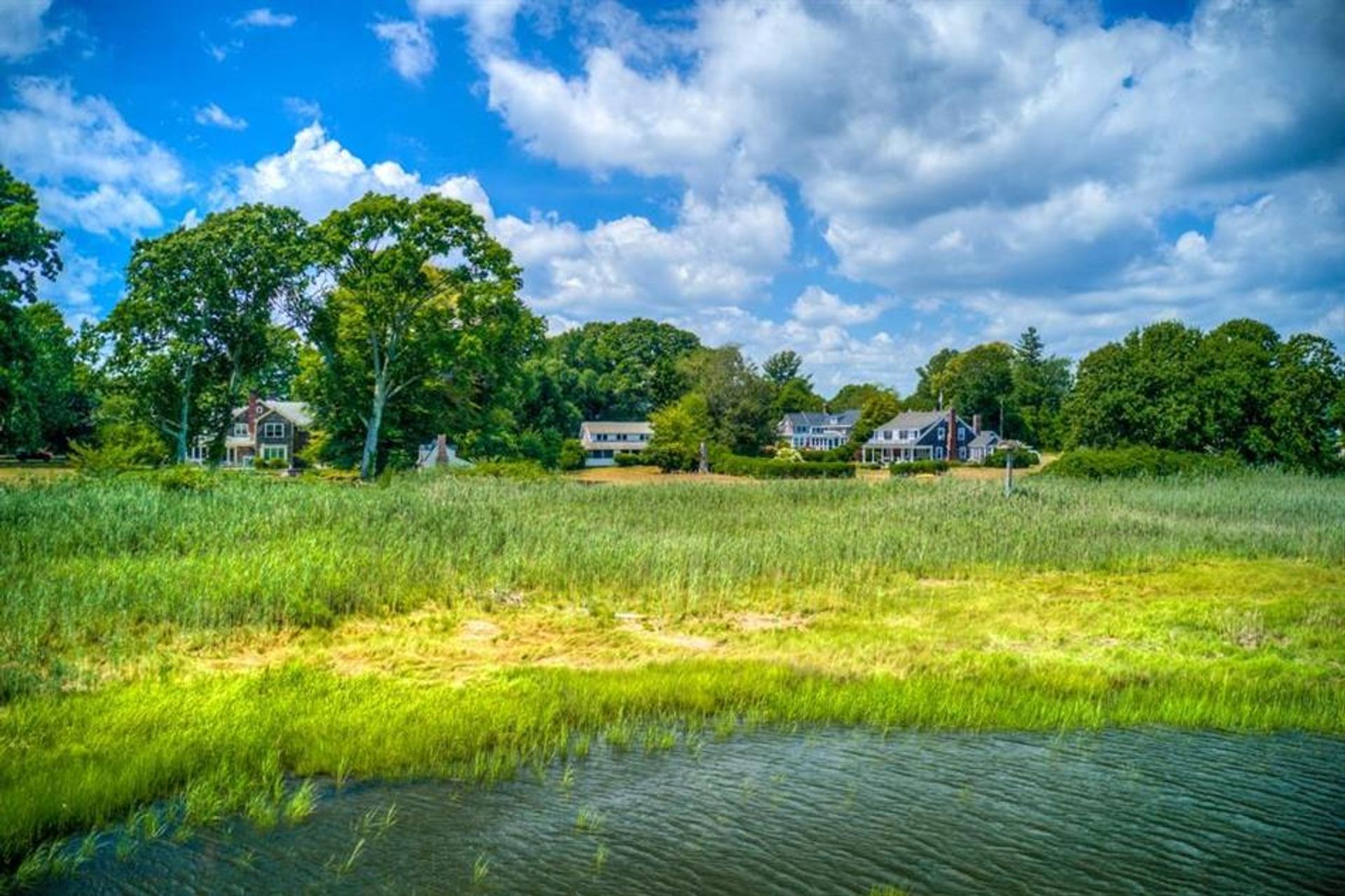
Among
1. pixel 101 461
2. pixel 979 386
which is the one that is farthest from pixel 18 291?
pixel 979 386

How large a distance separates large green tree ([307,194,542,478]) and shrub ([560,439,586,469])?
2820 centimetres

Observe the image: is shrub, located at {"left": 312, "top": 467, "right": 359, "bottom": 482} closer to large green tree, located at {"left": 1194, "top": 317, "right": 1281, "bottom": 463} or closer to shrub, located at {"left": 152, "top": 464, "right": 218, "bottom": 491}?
shrub, located at {"left": 152, "top": 464, "right": 218, "bottom": 491}

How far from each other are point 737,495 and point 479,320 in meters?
19.6

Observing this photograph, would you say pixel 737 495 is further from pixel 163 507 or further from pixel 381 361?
pixel 381 361

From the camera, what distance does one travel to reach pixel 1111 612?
14469 millimetres

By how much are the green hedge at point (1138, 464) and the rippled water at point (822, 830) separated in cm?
3789

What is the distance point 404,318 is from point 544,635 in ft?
110

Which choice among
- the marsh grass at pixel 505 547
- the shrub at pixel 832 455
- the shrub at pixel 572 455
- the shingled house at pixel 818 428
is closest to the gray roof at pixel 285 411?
the shrub at pixel 572 455

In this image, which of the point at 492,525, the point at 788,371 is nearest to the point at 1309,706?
the point at 492,525

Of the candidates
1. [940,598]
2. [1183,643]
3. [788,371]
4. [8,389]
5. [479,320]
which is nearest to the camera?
[1183,643]

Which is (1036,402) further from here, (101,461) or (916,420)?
(101,461)

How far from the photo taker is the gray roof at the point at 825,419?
116 meters

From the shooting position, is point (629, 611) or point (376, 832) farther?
point (629, 611)

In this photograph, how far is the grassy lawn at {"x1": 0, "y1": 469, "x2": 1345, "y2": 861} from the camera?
26.3 ft
